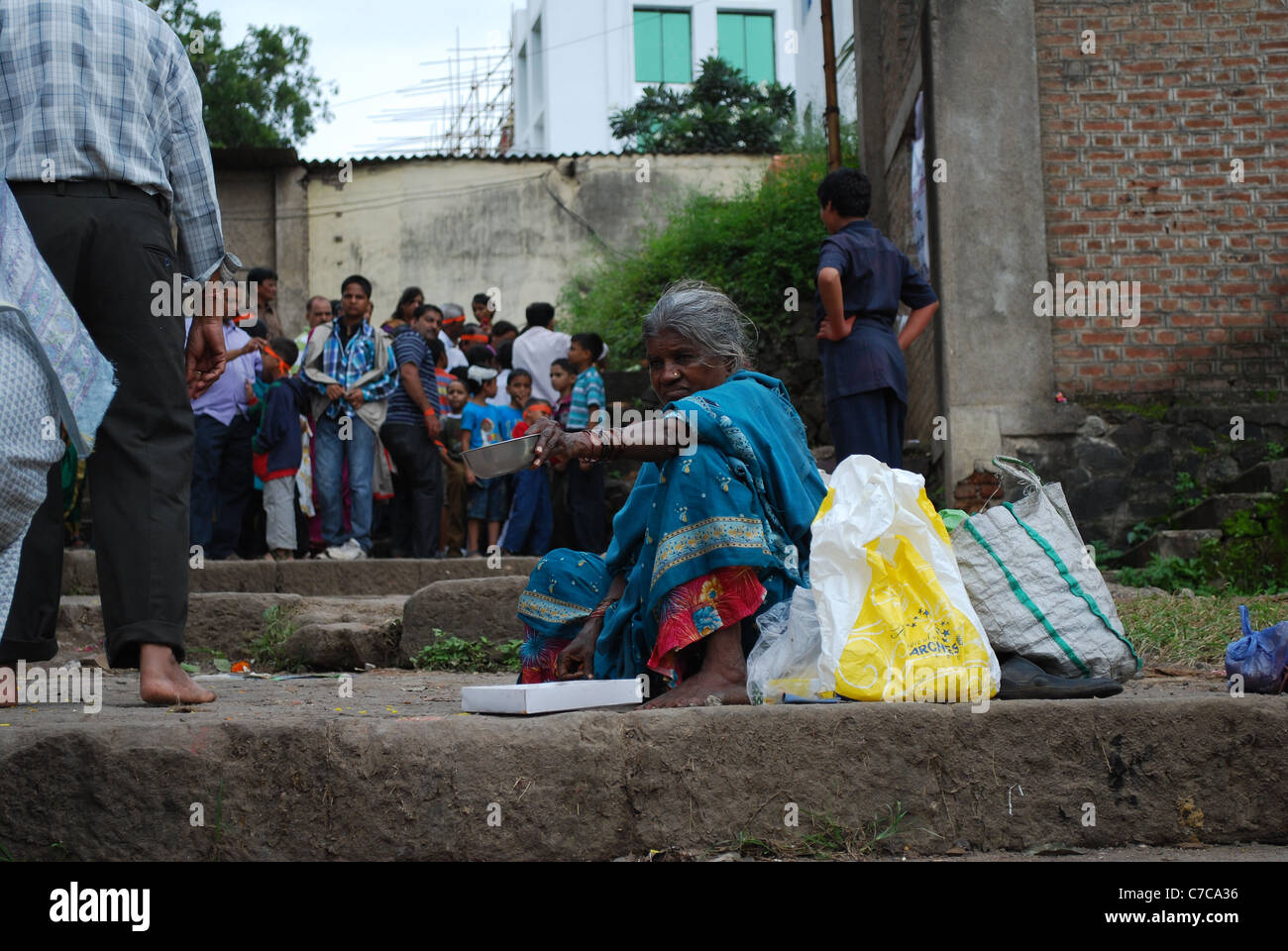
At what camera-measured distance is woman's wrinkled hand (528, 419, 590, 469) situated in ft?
8.71

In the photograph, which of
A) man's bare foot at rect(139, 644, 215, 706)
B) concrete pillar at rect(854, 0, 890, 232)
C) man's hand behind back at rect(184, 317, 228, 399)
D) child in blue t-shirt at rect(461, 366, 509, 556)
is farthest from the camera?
concrete pillar at rect(854, 0, 890, 232)

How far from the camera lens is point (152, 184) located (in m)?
3.27

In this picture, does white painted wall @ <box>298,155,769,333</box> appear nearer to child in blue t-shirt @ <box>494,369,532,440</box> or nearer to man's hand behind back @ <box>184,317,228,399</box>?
child in blue t-shirt @ <box>494,369,532,440</box>

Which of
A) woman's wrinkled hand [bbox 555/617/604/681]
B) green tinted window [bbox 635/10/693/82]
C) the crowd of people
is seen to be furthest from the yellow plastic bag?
green tinted window [bbox 635/10/693/82]

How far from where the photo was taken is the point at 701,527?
2775 mm

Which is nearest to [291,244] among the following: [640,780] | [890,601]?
[890,601]

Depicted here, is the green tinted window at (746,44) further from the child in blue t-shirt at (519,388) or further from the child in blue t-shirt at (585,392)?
the child in blue t-shirt at (585,392)

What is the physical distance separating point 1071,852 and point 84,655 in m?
3.90

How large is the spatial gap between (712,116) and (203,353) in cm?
1960

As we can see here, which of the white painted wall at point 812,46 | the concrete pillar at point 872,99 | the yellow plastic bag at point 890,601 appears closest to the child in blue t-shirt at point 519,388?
the concrete pillar at point 872,99

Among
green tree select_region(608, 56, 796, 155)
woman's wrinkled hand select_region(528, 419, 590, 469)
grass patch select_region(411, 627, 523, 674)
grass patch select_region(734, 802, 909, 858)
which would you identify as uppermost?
green tree select_region(608, 56, 796, 155)

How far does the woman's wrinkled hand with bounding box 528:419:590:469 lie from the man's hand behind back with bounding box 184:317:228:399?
1.23 metres

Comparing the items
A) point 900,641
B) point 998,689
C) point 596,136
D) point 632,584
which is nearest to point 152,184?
point 632,584

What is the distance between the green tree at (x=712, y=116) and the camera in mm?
22125
